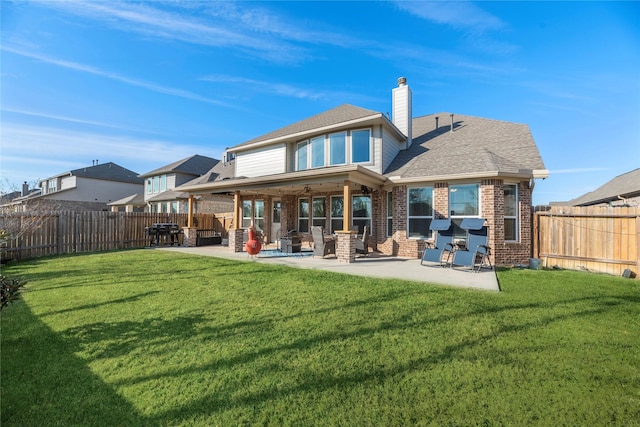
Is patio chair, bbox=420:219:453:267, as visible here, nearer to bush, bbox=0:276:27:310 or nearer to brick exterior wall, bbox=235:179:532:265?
brick exterior wall, bbox=235:179:532:265

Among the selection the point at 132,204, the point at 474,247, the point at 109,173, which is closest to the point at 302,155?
the point at 474,247

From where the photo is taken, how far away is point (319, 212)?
44.5 feet

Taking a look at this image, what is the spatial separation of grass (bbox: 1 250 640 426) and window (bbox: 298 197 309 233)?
27.6 feet

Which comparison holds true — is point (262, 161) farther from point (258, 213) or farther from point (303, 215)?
point (303, 215)

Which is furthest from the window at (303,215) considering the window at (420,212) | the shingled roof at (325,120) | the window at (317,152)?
the window at (420,212)

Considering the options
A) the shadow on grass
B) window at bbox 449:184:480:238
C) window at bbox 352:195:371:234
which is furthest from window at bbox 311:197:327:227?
the shadow on grass

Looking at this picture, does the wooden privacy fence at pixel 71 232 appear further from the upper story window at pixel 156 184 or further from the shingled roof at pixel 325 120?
the upper story window at pixel 156 184

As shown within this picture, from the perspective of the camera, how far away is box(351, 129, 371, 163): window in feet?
38.3

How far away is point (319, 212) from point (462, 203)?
6401 mm

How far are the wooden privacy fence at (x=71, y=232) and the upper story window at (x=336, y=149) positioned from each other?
30.8 feet

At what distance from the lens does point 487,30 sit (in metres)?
10.3

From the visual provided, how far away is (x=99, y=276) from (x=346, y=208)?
7155 mm

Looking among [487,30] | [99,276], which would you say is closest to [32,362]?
[99,276]

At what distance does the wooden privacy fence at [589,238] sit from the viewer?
25.6 ft
